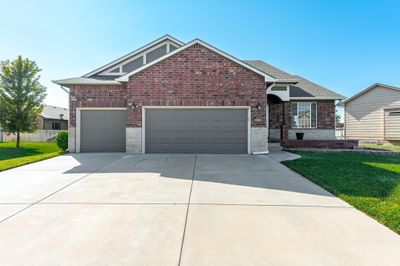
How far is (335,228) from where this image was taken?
10.0 ft

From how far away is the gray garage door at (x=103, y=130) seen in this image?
11.1 metres

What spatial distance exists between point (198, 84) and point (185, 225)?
26.1 feet

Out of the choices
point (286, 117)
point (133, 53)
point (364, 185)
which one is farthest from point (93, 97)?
point (286, 117)

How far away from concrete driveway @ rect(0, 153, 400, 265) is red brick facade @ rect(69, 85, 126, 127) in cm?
610

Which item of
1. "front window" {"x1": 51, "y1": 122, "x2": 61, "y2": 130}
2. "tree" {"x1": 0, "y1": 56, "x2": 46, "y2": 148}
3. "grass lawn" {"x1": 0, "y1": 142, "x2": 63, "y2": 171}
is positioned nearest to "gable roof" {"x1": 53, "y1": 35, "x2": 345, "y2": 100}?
"grass lawn" {"x1": 0, "y1": 142, "x2": 63, "y2": 171}

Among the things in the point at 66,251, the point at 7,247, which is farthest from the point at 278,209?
the point at 7,247

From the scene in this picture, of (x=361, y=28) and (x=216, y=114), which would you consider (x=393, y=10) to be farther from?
(x=216, y=114)

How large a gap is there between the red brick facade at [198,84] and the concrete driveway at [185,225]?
5368 mm

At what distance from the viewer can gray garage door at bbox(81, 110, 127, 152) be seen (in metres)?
11.1

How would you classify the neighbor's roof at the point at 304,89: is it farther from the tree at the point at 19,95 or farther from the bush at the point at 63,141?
the tree at the point at 19,95

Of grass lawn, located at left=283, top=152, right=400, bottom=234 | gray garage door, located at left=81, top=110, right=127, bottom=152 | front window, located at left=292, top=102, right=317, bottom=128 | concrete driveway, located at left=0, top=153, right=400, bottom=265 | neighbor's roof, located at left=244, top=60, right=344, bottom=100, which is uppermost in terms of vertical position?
neighbor's roof, located at left=244, top=60, right=344, bottom=100

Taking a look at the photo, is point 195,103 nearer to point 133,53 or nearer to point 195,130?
point 195,130

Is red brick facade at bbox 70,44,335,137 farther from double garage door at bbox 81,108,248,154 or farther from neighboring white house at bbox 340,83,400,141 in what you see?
neighboring white house at bbox 340,83,400,141

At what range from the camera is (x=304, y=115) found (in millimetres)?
14438
